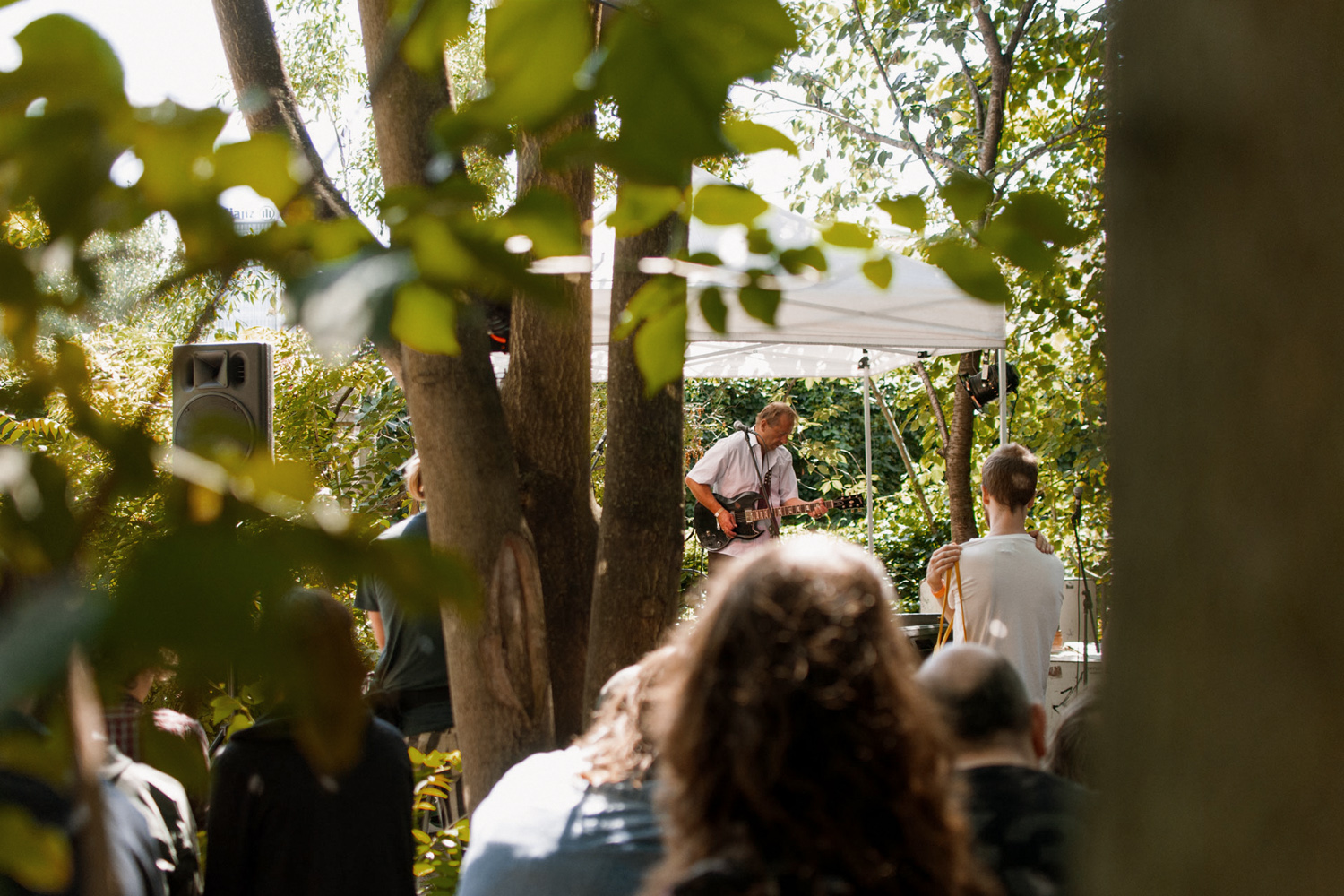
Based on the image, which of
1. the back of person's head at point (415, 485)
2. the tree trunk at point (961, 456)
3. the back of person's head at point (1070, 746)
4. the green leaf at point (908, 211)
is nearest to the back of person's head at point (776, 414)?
the tree trunk at point (961, 456)

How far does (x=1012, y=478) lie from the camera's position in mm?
3508

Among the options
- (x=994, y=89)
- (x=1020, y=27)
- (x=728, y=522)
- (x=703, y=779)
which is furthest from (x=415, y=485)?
(x=1020, y=27)

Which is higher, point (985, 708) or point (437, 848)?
point (985, 708)

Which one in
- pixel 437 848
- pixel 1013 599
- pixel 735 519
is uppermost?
pixel 735 519

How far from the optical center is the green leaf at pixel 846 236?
98 centimetres

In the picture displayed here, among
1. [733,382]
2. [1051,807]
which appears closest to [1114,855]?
[1051,807]

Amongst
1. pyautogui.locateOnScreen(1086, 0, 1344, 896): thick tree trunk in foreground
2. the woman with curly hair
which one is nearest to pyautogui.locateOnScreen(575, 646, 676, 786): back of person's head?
the woman with curly hair

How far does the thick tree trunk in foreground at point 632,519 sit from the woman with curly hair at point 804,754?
133 centimetres

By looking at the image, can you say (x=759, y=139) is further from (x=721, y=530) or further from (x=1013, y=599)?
(x=721, y=530)

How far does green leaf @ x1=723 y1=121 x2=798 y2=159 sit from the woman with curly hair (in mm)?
580

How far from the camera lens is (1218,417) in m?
0.32

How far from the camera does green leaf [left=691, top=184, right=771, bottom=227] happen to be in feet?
3.15

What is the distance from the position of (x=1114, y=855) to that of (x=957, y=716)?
4.99 feet

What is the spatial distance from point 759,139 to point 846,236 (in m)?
0.13
